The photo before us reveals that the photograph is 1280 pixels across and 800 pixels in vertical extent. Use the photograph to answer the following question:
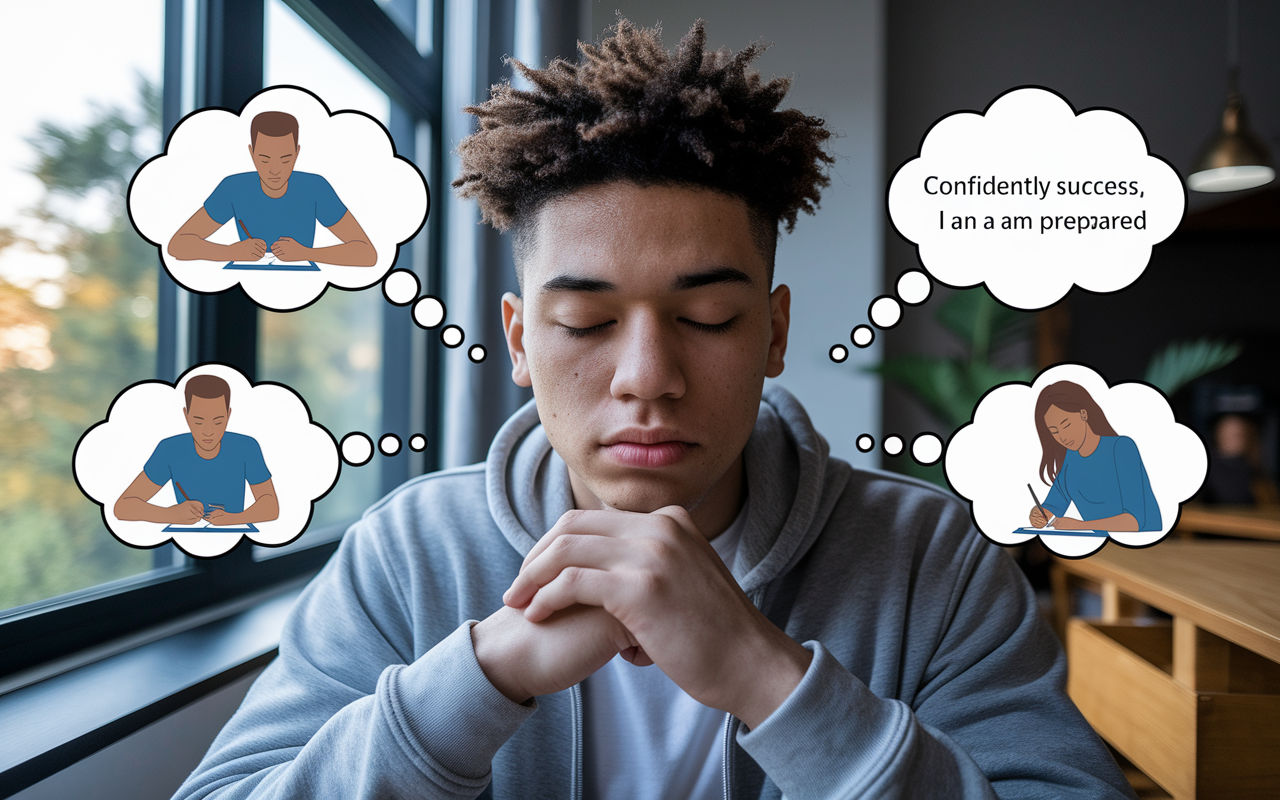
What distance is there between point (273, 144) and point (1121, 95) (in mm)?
4380

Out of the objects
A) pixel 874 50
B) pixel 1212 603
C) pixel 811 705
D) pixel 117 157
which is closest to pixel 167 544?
pixel 117 157

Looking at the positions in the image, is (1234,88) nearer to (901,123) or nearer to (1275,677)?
(901,123)

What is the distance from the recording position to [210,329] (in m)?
1.44

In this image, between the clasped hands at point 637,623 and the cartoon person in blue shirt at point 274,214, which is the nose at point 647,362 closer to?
the clasped hands at point 637,623

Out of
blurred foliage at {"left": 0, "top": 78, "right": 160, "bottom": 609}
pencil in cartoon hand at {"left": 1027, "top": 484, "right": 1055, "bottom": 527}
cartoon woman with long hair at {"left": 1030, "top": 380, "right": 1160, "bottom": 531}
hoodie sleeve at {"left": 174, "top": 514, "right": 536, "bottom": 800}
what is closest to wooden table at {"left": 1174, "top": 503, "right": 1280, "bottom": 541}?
cartoon woman with long hair at {"left": 1030, "top": 380, "right": 1160, "bottom": 531}

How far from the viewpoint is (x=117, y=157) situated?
131 cm

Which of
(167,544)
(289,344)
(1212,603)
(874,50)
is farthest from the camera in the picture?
(874,50)

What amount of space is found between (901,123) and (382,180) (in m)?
3.36

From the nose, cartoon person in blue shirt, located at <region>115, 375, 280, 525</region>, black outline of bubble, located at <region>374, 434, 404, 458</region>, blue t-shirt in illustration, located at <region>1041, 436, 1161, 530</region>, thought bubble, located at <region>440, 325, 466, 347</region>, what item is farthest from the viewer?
thought bubble, located at <region>440, 325, 466, 347</region>

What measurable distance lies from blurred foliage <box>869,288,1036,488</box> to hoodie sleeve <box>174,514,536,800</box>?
2744mm

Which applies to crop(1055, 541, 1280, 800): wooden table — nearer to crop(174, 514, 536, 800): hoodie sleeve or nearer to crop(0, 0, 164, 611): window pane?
crop(174, 514, 536, 800): hoodie sleeve

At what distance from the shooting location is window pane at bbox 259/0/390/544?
164cm

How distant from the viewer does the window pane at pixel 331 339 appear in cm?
164

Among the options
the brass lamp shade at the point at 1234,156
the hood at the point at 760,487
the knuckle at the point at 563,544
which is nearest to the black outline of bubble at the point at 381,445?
the hood at the point at 760,487
